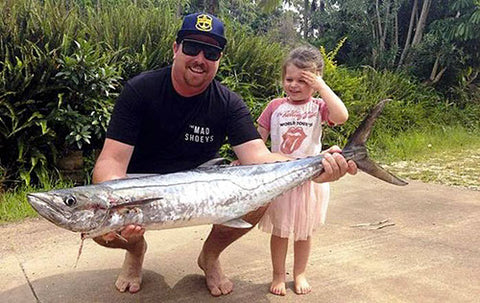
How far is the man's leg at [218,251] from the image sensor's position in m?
2.66

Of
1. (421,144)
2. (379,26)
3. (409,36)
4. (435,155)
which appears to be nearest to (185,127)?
(435,155)

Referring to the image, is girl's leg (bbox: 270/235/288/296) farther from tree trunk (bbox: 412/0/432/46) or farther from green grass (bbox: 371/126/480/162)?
tree trunk (bbox: 412/0/432/46)

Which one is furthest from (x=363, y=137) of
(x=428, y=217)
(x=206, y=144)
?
(x=428, y=217)

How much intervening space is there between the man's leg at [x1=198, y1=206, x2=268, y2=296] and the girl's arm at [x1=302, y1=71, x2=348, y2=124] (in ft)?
2.15

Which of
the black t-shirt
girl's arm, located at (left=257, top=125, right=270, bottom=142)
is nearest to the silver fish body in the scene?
the black t-shirt

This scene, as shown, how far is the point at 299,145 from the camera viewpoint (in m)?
2.82

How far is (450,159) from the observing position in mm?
7605

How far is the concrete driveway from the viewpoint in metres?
2.64

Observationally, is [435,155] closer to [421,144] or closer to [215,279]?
[421,144]

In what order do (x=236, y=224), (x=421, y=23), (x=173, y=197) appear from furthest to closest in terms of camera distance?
1. (x=421, y=23)
2. (x=236, y=224)
3. (x=173, y=197)

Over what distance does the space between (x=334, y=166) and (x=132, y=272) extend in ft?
4.28

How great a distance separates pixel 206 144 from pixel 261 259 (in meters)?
0.93

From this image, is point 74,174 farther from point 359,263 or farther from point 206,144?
point 359,263

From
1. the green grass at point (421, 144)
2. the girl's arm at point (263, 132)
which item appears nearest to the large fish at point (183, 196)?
the girl's arm at point (263, 132)
